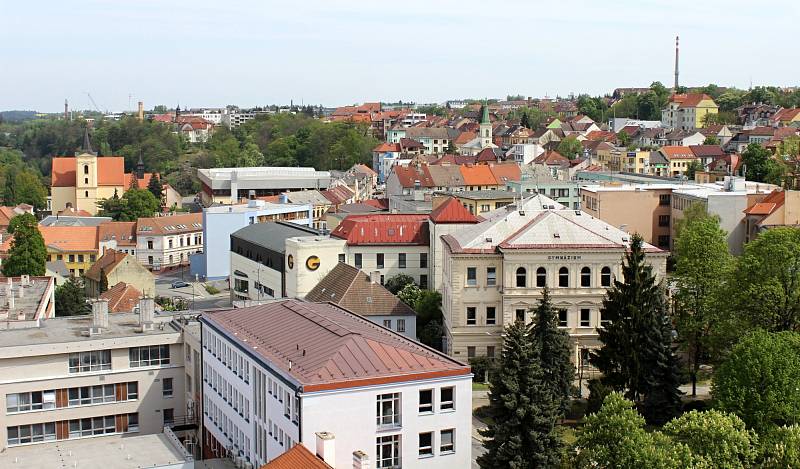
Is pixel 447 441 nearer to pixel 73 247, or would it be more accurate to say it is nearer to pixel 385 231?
pixel 385 231

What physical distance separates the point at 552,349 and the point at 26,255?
4513 centimetres

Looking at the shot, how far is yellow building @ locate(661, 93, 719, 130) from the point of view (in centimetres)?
17025

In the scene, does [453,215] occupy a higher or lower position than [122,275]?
higher

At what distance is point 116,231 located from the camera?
91875mm

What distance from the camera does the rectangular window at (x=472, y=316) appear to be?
52.1 meters

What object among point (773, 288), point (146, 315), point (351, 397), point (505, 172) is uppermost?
point (505, 172)

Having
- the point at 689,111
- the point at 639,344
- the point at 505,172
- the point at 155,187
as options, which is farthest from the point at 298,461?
the point at 689,111

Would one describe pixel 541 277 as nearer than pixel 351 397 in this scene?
No

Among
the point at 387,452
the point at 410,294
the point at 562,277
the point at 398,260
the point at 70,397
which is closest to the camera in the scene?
the point at 387,452

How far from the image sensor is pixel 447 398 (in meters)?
31.2

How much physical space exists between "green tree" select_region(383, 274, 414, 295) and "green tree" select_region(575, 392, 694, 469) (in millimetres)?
29392

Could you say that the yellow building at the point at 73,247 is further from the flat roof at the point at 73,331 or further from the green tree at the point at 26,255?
the flat roof at the point at 73,331

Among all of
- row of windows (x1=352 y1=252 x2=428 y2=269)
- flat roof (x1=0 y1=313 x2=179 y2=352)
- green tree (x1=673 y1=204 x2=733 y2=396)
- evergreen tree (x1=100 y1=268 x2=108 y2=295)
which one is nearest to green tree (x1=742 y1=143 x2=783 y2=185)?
row of windows (x1=352 y1=252 x2=428 y2=269)

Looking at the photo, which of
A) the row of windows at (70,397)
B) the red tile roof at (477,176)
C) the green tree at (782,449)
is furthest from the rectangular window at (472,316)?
the red tile roof at (477,176)
